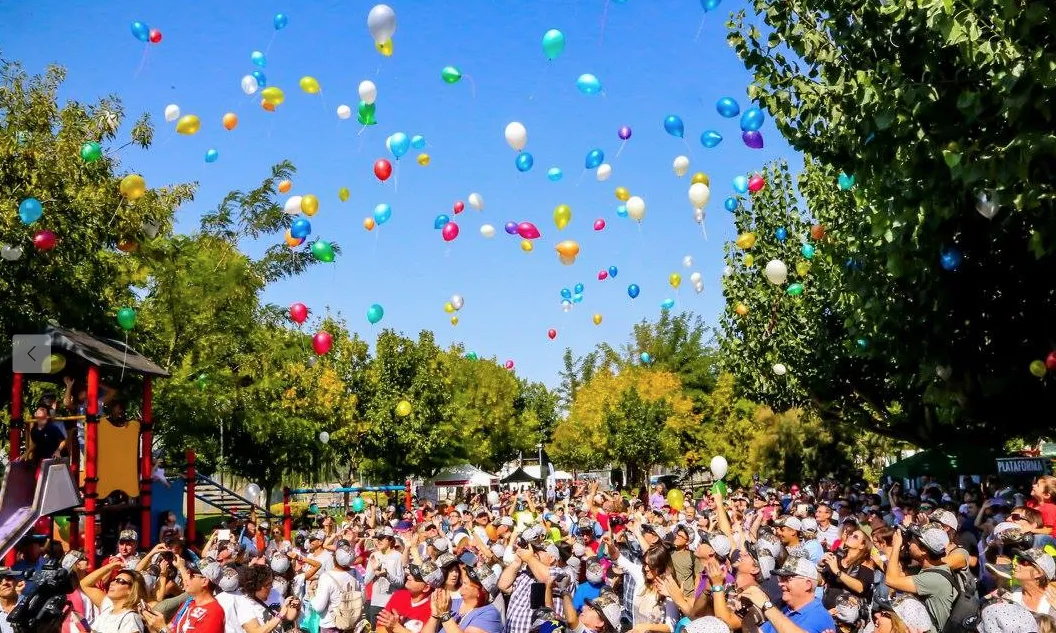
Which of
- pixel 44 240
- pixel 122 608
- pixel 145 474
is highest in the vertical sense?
pixel 44 240

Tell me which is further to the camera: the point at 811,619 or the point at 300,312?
the point at 300,312

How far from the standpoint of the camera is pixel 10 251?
15570 mm

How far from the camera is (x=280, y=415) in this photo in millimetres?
30891

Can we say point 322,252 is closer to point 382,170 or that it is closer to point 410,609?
point 382,170

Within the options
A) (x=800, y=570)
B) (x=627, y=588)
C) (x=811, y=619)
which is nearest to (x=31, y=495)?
(x=627, y=588)

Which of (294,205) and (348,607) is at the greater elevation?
(294,205)

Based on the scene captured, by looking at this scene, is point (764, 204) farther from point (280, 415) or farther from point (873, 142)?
point (873, 142)

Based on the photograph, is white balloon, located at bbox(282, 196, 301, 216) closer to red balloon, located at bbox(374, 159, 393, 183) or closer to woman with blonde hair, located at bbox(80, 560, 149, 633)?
red balloon, located at bbox(374, 159, 393, 183)

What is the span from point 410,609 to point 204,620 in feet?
4.85

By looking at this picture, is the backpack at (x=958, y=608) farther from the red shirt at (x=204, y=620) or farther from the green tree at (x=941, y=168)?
the red shirt at (x=204, y=620)

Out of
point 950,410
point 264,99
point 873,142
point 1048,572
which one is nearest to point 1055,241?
point 873,142

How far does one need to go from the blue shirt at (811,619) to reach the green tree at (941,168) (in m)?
4.58

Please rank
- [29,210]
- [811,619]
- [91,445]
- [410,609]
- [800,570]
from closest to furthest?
1. [811,619]
2. [800,570]
3. [410,609]
4. [29,210]
5. [91,445]

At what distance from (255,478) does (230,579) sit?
29085 millimetres
